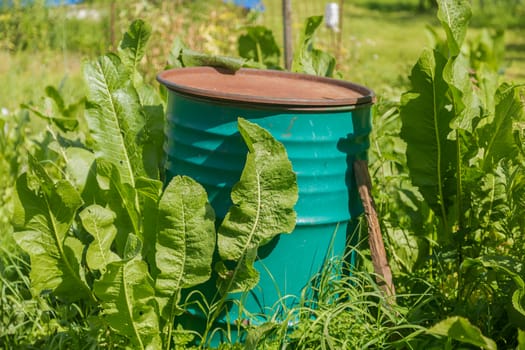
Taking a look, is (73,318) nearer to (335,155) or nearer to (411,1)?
(335,155)

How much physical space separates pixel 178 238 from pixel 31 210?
0.43 metres

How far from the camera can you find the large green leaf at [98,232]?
6.82ft

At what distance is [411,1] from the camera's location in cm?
1503

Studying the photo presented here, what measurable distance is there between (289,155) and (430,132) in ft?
1.54

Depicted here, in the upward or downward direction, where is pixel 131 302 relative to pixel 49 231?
downward

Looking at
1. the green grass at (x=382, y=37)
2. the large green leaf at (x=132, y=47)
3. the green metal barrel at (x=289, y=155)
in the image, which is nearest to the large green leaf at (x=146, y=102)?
the large green leaf at (x=132, y=47)

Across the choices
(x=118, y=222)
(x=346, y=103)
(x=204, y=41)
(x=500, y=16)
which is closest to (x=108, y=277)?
(x=118, y=222)

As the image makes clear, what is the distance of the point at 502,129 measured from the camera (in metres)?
2.17

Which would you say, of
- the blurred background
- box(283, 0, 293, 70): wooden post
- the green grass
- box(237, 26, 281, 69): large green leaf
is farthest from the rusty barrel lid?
the green grass

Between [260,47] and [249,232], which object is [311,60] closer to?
[260,47]

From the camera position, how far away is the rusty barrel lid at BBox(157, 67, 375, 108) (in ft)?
6.83

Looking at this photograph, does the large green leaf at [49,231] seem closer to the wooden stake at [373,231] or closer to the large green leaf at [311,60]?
the wooden stake at [373,231]

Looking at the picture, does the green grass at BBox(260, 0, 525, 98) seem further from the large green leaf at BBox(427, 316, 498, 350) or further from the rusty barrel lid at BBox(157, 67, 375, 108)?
the large green leaf at BBox(427, 316, 498, 350)

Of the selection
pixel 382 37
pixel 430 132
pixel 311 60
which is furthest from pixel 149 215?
pixel 382 37
